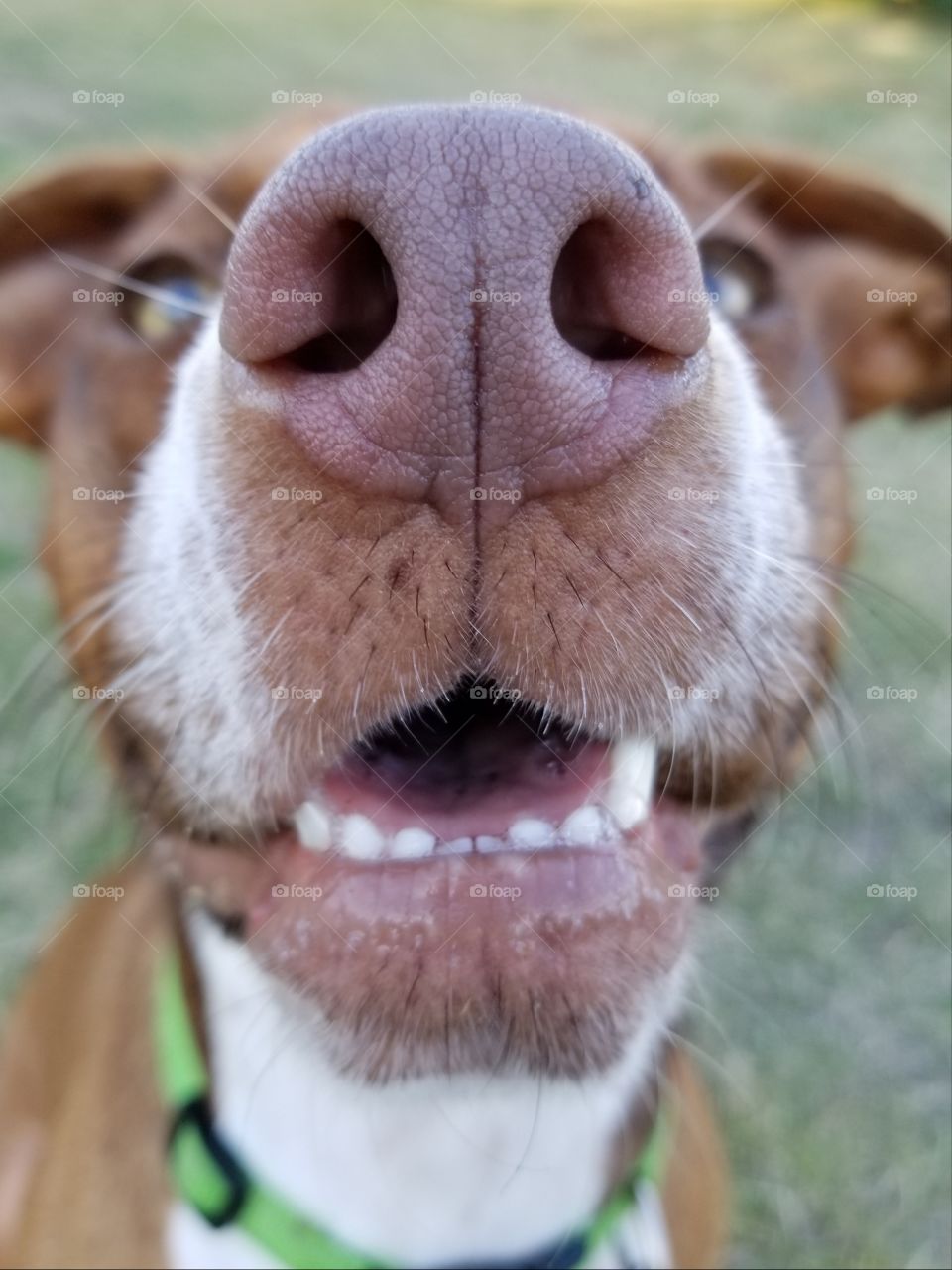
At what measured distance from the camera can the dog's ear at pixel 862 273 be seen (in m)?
2.04

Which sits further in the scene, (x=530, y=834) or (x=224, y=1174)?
(x=224, y=1174)

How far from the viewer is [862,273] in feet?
7.35

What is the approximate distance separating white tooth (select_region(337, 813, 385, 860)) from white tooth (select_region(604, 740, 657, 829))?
278mm

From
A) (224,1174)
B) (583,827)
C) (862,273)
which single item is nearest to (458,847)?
(583,827)

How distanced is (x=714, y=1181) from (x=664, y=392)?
216 cm

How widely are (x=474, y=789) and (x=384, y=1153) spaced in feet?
2.43

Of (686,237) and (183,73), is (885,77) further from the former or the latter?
(686,237)

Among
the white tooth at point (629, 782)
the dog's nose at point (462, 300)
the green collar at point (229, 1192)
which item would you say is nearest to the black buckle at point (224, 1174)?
the green collar at point (229, 1192)

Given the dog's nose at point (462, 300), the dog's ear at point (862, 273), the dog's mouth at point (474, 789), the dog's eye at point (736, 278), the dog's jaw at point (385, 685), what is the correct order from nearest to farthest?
the dog's nose at point (462, 300) → the dog's jaw at point (385, 685) → the dog's mouth at point (474, 789) → the dog's eye at point (736, 278) → the dog's ear at point (862, 273)

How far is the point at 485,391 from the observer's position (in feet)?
3.10

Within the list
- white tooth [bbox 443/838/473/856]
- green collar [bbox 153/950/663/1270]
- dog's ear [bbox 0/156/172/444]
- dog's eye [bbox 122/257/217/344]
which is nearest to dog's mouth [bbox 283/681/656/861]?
white tooth [bbox 443/838/473/856]

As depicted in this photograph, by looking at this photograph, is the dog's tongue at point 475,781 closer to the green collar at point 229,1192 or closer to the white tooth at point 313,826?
the white tooth at point 313,826

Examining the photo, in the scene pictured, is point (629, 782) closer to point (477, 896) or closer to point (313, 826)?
point (477, 896)

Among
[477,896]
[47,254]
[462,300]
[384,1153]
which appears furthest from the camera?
[47,254]
